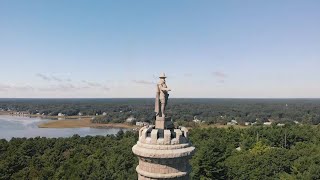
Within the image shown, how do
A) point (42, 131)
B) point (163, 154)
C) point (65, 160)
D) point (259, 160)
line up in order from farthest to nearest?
1. point (42, 131)
2. point (65, 160)
3. point (259, 160)
4. point (163, 154)

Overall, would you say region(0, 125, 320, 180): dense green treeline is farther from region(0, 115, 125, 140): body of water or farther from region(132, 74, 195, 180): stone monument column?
region(0, 115, 125, 140): body of water

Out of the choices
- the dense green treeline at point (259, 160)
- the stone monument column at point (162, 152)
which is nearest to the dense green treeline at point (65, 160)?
the dense green treeline at point (259, 160)

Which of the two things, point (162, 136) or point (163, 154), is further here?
point (162, 136)

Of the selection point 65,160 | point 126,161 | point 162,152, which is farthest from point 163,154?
point 65,160

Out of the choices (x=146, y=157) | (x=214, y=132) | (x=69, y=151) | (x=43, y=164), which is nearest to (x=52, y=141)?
(x=69, y=151)

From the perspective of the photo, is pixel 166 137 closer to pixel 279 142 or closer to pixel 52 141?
pixel 52 141

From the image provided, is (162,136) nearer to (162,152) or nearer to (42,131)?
(162,152)
